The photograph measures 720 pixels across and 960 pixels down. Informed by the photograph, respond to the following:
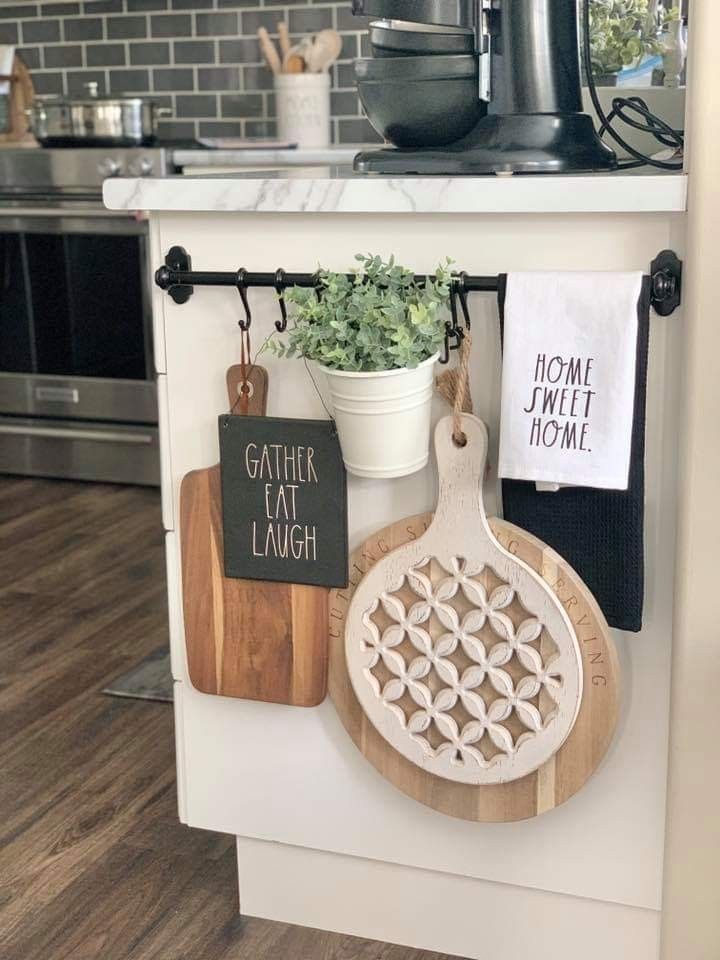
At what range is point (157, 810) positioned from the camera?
85.1 inches

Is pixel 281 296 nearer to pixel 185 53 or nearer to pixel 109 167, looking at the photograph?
pixel 109 167

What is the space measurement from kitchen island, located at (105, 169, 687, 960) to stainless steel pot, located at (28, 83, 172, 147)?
87.3 inches

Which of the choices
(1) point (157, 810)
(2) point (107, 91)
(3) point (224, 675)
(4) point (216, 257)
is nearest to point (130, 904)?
(1) point (157, 810)

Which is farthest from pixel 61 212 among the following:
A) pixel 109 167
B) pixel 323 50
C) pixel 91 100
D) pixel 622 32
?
pixel 622 32

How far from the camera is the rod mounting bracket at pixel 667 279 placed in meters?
1.41

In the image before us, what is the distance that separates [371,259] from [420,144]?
0.89 ft

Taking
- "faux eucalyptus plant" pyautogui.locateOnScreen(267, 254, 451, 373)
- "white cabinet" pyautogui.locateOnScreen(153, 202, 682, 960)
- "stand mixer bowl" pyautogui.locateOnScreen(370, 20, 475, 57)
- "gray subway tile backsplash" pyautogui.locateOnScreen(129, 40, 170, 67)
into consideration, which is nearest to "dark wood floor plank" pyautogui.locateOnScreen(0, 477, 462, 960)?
"white cabinet" pyautogui.locateOnScreen(153, 202, 682, 960)

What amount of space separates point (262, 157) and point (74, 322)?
882 millimetres

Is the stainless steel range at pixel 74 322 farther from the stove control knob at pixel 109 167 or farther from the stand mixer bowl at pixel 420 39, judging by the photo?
the stand mixer bowl at pixel 420 39

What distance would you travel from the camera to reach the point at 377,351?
142cm

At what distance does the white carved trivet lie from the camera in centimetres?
150

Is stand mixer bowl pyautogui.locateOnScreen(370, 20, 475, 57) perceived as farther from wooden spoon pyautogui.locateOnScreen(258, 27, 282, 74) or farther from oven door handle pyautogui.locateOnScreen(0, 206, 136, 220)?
wooden spoon pyautogui.locateOnScreen(258, 27, 282, 74)

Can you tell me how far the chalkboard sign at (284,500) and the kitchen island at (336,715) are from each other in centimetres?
4

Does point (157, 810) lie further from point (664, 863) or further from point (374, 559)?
point (664, 863)
